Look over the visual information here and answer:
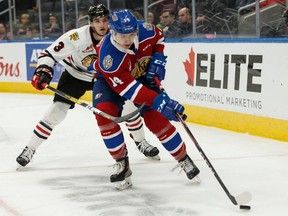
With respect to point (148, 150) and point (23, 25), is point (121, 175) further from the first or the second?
point (23, 25)

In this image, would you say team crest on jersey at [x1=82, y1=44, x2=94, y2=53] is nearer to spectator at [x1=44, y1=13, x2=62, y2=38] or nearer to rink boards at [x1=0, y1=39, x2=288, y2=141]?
rink boards at [x1=0, y1=39, x2=288, y2=141]

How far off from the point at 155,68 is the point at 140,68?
105 mm

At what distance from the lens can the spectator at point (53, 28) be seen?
27.6ft

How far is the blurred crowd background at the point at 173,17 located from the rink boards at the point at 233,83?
18 cm

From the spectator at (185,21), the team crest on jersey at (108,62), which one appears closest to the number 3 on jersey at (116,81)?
the team crest on jersey at (108,62)

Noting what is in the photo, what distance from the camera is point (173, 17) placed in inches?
238

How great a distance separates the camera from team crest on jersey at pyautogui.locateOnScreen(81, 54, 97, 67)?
3.59 metres

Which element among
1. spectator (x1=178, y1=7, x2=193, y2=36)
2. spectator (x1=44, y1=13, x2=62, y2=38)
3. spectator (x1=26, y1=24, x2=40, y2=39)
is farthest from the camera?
spectator (x1=26, y1=24, x2=40, y2=39)

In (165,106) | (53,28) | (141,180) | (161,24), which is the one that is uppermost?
(161,24)

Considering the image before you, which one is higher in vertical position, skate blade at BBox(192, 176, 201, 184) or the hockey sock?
the hockey sock

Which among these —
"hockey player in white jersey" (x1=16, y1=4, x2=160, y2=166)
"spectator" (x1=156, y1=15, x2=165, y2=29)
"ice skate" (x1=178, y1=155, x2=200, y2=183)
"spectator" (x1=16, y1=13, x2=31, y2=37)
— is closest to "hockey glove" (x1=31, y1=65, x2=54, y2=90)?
"hockey player in white jersey" (x1=16, y1=4, x2=160, y2=166)

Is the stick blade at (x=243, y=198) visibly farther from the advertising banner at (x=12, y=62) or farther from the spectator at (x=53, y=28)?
the advertising banner at (x=12, y=62)

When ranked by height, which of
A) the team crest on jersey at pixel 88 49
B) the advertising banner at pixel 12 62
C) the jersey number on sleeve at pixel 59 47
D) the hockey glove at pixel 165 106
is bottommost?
the advertising banner at pixel 12 62

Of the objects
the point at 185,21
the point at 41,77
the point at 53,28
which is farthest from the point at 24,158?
the point at 53,28
